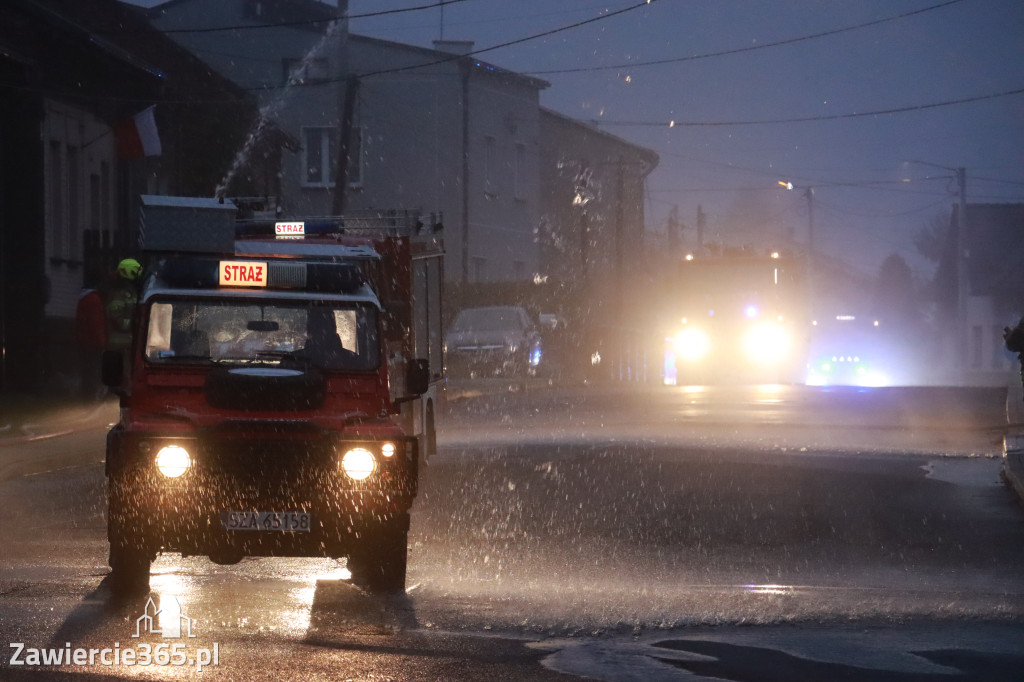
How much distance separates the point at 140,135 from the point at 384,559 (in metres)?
24.8

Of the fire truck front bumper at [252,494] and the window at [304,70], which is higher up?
the window at [304,70]

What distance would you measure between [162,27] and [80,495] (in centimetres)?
3711

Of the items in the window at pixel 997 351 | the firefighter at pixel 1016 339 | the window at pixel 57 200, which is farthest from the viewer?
the window at pixel 997 351

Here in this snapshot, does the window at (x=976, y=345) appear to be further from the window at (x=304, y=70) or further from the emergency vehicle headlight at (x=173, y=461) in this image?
the emergency vehicle headlight at (x=173, y=461)

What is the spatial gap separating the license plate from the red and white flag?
24689mm

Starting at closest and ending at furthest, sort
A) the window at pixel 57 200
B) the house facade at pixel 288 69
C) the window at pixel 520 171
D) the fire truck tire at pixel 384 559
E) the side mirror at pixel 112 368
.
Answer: the fire truck tire at pixel 384 559
the side mirror at pixel 112 368
the window at pixel 57 200
the house facade at pixel 288 69
the window at pixel 520 171

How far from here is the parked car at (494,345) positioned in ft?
113

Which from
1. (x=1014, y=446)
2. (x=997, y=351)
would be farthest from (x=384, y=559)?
(x=997, y=351)

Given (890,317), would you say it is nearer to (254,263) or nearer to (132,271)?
(132,271)

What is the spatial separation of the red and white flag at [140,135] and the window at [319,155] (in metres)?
16.9

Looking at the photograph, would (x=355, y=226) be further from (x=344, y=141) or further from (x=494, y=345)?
(x=344, y=141)

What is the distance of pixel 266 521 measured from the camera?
855 centimetres

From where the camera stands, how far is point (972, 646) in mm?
7512

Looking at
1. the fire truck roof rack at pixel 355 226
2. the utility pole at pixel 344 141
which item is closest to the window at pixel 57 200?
the utility pole at pixel 344 141
